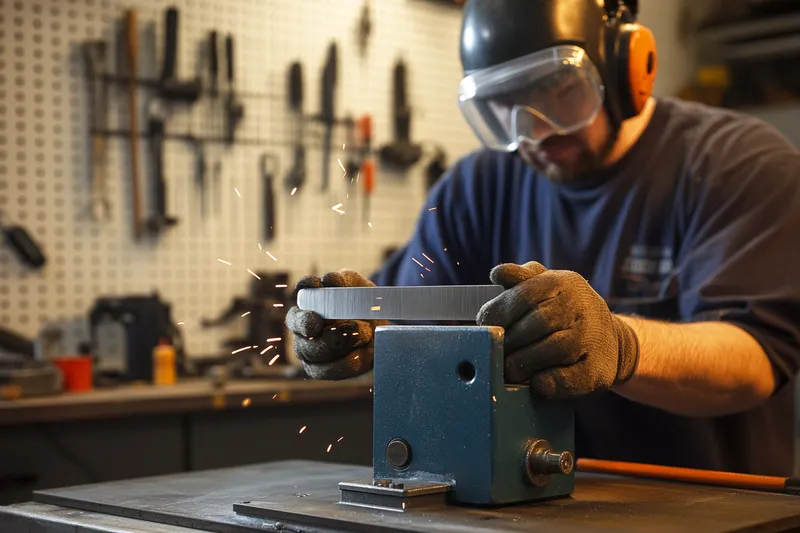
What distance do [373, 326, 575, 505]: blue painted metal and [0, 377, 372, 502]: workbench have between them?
5.35 ft

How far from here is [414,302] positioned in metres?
1.42

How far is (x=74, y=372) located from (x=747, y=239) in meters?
2.05

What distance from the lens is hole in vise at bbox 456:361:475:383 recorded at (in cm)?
133

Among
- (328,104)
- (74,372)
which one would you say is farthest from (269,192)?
(74,372)

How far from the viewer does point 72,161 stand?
365 centimetres

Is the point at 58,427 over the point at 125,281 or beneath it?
beneath

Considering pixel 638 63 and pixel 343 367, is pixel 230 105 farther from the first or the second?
pixel 343 367

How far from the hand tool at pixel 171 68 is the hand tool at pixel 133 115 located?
0.11 metres

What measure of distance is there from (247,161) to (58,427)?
5.10 feet

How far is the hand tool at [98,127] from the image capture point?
367 cm

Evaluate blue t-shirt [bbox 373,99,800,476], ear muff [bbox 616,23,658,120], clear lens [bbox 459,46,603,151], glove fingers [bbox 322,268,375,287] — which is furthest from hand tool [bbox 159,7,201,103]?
A: glove fingers [bbox 322,268,375,287]

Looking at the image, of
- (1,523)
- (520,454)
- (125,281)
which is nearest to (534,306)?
(520,454)

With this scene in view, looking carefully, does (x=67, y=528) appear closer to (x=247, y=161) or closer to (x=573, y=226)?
(x=573, y=226)

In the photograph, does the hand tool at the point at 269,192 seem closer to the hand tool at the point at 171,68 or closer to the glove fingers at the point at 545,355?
the hand tool at the point at 171,68
